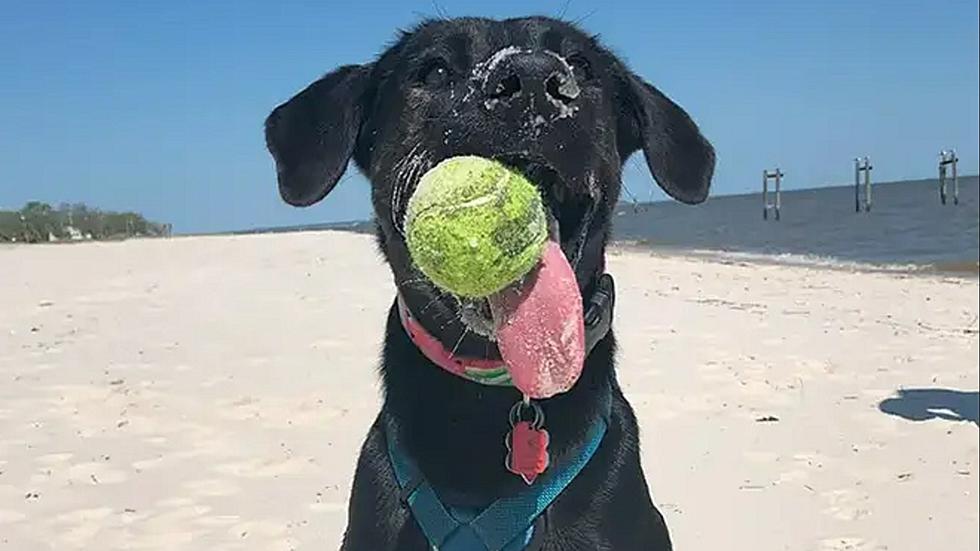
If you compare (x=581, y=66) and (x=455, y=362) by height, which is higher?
(x=581, y=66)

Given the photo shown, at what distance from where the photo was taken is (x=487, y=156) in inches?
92.3

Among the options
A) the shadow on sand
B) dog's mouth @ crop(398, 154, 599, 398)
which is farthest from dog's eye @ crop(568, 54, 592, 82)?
the shadow on sand

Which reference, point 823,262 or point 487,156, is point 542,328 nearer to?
point 487,156

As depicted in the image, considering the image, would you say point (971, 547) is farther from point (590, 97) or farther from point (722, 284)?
point (722, 284)

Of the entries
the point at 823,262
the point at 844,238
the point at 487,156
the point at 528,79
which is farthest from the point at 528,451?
the point at 844,238

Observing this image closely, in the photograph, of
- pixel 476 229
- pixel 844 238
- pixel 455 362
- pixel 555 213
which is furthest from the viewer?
pixel 844 238

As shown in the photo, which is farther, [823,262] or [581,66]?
[823,262]

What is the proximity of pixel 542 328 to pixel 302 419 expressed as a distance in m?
4.04

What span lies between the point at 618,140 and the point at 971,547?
2488mm

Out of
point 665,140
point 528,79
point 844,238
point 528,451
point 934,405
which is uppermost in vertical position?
point 528,79

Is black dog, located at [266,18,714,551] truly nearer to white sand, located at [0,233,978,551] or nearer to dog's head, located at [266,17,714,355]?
dog's head, located at [266,17,714,355]

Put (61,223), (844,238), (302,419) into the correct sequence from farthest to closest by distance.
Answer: (844,238)
(302,419)
(61,223)

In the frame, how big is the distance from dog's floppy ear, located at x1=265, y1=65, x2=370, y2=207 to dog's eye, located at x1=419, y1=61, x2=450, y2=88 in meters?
0.25

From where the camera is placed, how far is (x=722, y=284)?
48.5 ft
